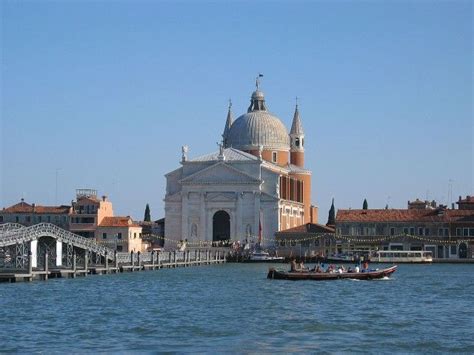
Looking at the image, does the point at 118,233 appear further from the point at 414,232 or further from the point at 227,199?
the point at 414,232

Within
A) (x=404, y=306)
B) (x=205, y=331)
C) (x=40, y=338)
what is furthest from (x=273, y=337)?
(x=404, y=306)

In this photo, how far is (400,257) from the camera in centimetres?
9662

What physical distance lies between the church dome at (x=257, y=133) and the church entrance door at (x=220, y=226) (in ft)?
42.9

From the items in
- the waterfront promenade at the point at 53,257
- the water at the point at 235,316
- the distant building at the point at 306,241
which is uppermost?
the distant building at the point at 306,241

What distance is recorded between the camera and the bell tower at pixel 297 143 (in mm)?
126938

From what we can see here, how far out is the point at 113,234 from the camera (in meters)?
102

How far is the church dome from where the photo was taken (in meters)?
121

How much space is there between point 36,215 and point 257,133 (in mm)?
26902

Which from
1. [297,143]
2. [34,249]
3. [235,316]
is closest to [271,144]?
[297,143]

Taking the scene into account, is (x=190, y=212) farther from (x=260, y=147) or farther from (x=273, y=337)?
(x=273, y=337)

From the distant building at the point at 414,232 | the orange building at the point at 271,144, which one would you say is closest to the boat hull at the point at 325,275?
the distant building at the point at 414,232

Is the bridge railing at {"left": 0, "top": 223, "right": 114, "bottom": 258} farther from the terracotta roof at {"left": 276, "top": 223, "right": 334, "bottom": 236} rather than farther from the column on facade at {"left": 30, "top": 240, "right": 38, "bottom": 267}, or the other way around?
the terracotta roof at {"left": 276, "top": 223, "right": 334, "bottom": 236}

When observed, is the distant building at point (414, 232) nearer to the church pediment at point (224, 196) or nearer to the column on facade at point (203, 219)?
the church pediment at point (224, 196)

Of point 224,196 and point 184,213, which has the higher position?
point 224,196
